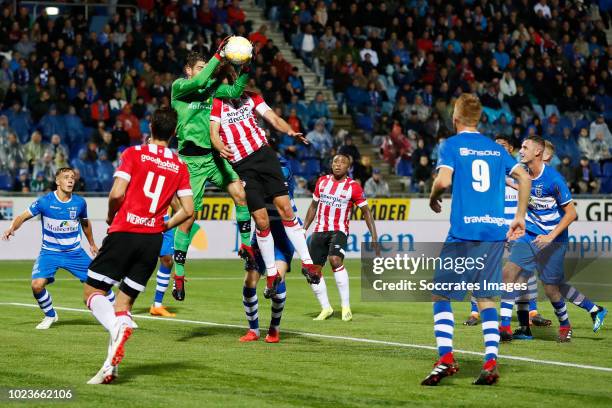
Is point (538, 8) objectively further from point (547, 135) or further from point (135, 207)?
point (135, 207)

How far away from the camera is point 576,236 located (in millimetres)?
30125

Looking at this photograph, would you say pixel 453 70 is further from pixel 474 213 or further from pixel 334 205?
pixel 474 213

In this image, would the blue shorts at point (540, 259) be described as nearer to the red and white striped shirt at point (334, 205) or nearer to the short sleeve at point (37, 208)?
the red and white striped shirt at point (334, 205)

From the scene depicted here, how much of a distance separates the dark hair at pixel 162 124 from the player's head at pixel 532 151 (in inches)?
193

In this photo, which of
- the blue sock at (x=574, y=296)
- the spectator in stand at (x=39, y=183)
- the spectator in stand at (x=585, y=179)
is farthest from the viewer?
the spectator in stand at (x=585, y=179)

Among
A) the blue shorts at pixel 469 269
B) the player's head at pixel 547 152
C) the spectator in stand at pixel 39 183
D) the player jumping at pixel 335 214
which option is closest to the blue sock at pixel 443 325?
the blue shorts at pixel 469 269

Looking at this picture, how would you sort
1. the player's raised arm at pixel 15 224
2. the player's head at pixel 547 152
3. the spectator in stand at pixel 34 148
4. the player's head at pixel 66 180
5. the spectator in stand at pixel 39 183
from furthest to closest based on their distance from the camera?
1. the spectator in stand at pixel 34 148
2. the spectator in stand at pixel 39 183
3. the player's head at pixel 66 180
4. the player's raised arm at pixel 15 224
5. the player's head at pixel 547 152

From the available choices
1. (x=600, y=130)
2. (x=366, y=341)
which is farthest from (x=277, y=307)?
(x=600, y=130)

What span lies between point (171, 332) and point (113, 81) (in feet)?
57.7

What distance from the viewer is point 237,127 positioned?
12906 millimetres

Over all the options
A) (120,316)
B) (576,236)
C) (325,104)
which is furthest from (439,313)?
(325,104)

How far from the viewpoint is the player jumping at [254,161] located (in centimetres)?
1290

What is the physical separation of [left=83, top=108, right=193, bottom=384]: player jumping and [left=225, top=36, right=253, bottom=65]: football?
231 centimetres

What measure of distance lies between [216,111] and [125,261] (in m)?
3.39
